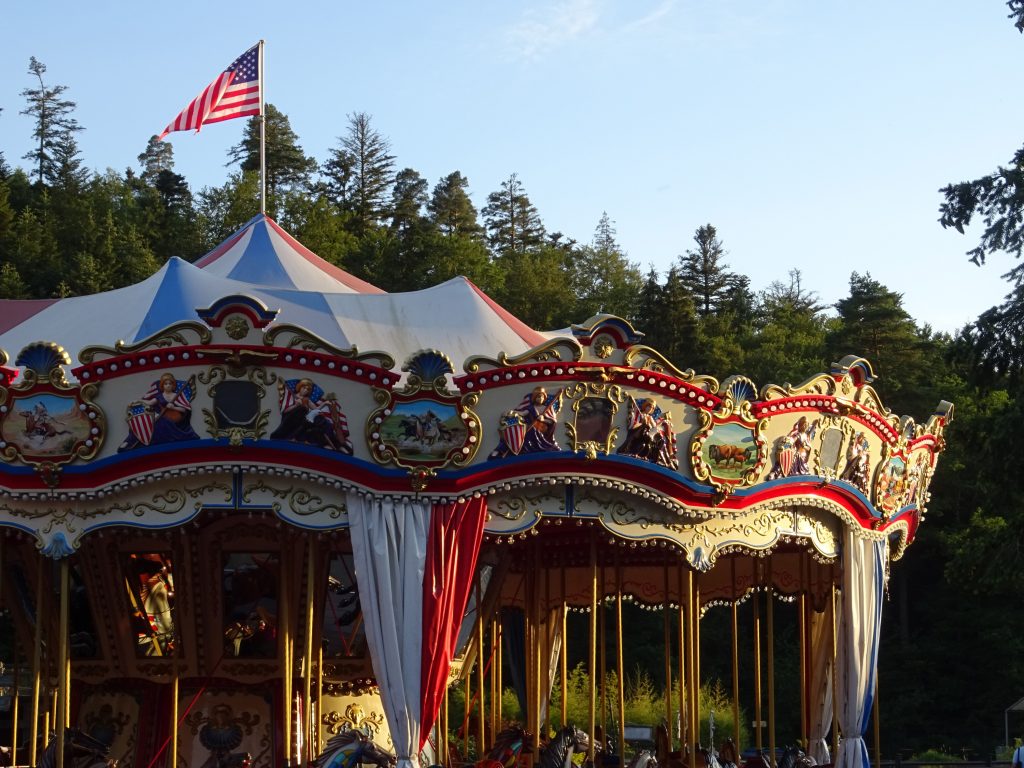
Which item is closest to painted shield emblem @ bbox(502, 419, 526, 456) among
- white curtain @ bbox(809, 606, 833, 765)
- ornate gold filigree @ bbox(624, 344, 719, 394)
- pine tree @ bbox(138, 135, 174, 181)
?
ornate gold filigree @ bbox(624, 344, 719, 394)

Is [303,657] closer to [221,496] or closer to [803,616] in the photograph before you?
[221,496]

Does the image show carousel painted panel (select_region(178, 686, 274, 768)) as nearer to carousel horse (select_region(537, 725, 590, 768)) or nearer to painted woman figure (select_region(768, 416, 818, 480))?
carousel horse (select_region(537, 725, 590, 768))

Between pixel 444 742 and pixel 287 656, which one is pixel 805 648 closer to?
pixel 444 742

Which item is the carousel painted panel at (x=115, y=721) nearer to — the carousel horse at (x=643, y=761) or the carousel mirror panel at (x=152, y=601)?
the carousel mirror panel at (x=152, y=601)

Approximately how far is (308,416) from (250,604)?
310 cm

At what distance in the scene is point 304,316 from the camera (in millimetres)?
15391

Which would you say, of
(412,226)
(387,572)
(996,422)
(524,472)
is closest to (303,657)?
(387,572)

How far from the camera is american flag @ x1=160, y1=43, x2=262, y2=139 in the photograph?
17.3 metres

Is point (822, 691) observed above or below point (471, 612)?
below

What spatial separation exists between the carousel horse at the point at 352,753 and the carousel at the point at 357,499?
0.07 feet

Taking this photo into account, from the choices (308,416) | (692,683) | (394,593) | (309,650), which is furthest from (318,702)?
(692,683)

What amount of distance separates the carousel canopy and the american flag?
74.0 inches

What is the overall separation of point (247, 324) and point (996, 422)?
9.01 m

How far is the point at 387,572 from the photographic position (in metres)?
13.0
